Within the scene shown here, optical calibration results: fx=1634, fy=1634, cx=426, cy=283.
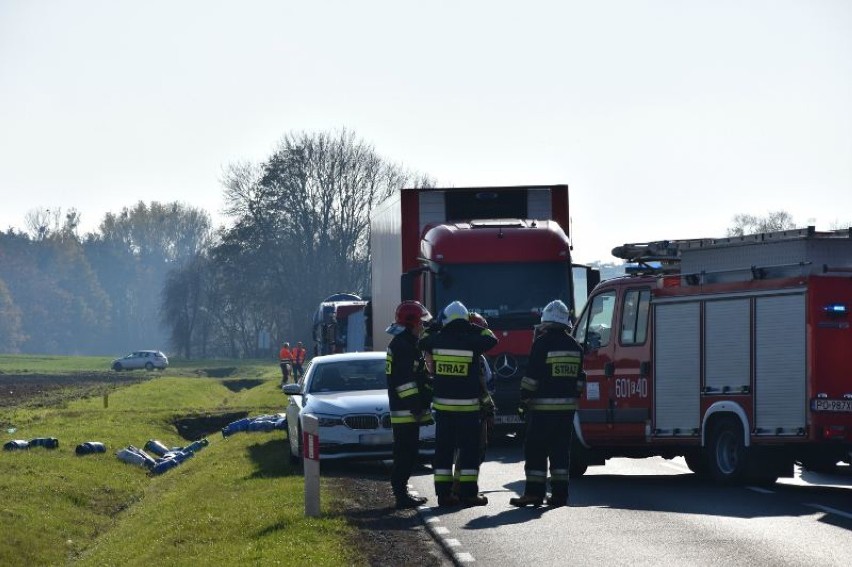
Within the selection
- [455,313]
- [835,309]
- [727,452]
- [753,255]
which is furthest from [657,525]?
[753,255]

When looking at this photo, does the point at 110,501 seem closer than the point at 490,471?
No

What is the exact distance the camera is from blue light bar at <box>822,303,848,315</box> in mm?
16675

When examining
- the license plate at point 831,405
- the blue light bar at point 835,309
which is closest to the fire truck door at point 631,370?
the license plate at point 831,405

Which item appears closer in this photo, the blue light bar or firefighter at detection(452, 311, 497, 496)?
firefighter at detection(452, 311, 497, 496)

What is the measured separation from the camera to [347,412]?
20.1 metres

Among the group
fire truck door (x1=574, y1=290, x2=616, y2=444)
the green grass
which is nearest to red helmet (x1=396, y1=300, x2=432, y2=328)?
the green grass

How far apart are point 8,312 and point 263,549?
139 m

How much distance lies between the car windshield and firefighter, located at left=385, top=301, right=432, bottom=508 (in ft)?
20.4

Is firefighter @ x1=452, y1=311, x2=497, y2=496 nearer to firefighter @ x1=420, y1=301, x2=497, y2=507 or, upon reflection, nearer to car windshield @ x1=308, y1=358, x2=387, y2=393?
firefighter @ x1=420, y1=301, x2=497, y2=507

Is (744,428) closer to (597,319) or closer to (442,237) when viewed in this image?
(597,319)

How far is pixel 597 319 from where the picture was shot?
20.2 m

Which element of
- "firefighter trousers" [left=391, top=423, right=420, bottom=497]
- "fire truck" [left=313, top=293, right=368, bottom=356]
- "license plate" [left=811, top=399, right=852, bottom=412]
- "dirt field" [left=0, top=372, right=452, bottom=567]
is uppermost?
"fire truck" [left=313, top=293, right=368, bottom=356]

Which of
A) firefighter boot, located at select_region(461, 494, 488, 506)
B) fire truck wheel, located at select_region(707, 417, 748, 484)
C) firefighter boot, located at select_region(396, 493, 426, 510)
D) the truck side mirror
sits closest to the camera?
firefighter boot, located at select_region(461, 494, 488, 506)

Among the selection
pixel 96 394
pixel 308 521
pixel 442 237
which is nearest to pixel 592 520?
pixel 308 521
